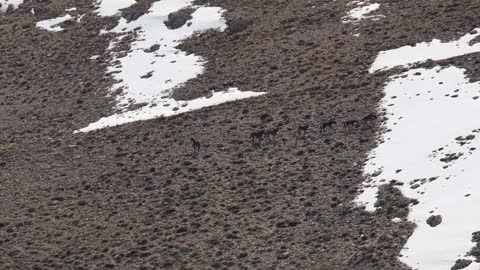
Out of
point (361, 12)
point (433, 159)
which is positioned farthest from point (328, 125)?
point (361, 12)

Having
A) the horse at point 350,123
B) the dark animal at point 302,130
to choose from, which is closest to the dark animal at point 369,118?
the horse at point 350,123

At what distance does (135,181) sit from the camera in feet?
110

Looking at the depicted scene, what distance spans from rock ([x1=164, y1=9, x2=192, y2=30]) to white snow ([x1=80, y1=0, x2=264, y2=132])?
0.96 feet

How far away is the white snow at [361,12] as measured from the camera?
46550 mm

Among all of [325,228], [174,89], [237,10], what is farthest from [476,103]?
[237,10]

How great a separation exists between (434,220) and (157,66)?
24.3 m

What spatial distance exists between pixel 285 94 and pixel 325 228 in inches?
513

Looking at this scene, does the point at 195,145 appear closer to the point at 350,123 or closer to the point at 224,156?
the point at 224,156

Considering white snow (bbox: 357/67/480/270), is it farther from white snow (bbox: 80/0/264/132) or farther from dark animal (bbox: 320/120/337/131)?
white snow (bbox: 80/0/264/132)

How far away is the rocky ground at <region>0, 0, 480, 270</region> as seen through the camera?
2711 cm

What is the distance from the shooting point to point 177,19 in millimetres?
50375

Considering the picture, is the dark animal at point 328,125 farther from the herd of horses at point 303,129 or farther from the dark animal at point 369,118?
the dark animal at point 369,118

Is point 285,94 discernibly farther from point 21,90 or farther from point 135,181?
point 21,90

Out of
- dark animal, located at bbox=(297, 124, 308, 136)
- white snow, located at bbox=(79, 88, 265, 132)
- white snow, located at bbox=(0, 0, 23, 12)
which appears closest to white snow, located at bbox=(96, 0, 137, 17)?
white snow, located at bbox=(0, 0, 23, 12)
